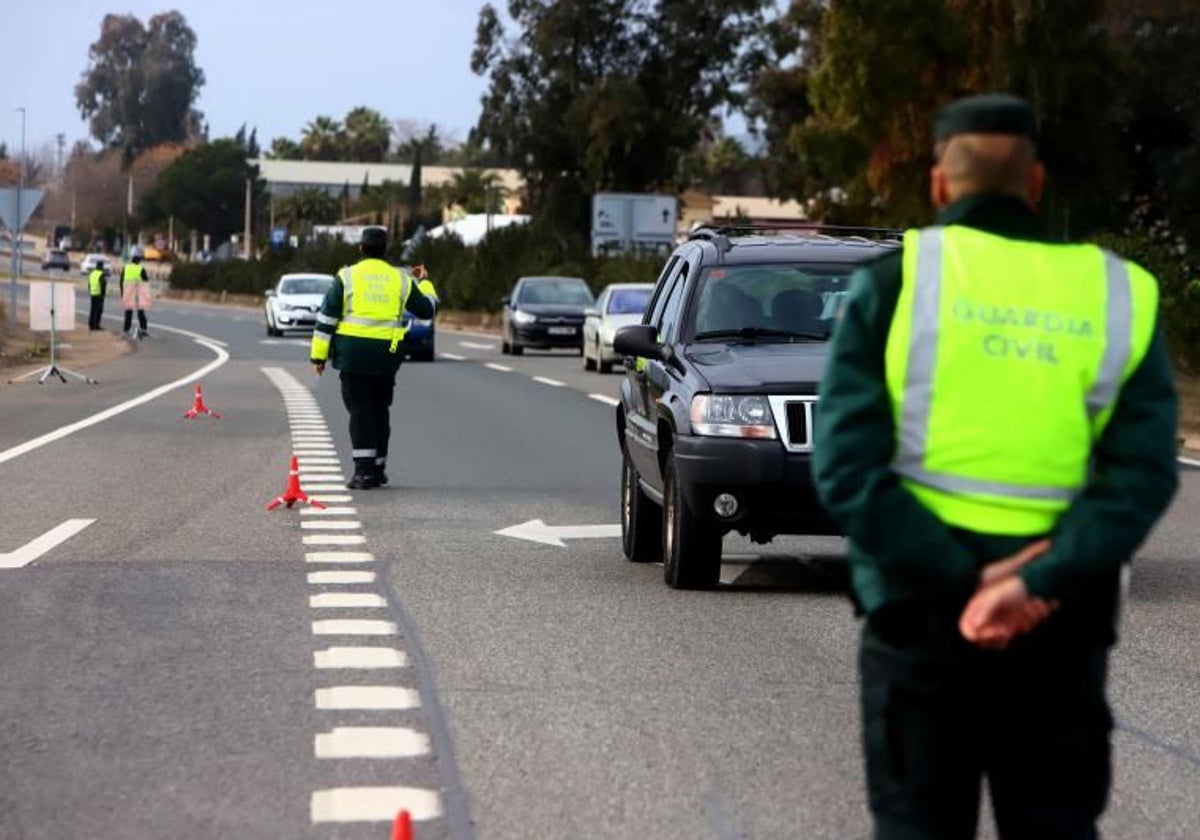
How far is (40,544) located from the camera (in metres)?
14.1

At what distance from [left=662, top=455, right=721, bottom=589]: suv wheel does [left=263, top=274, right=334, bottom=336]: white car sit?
4489 cm

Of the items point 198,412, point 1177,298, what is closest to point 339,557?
point 198,412

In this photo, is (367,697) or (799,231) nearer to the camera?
(367,697)

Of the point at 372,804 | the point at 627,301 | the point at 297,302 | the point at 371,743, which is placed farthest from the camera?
the point at 297,302

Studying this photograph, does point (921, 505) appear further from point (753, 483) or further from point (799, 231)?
point (799, 231)

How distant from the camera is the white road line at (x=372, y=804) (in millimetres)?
7012

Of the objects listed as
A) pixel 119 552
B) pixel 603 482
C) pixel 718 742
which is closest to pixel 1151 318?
pixel 718 742

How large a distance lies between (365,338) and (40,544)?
4.11 m

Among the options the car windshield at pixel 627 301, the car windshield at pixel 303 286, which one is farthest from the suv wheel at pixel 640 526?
the car windshield at pixel 303 286

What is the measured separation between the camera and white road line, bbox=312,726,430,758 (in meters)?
7.98

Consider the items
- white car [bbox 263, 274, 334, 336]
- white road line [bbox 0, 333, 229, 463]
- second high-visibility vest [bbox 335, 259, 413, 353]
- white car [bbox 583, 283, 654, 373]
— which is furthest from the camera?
white car [bbox 263, 274, 334, 336]

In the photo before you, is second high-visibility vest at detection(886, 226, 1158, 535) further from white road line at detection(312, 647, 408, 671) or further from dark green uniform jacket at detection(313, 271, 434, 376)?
dark green uniform jacket at detection(313, 271, 434, 376)

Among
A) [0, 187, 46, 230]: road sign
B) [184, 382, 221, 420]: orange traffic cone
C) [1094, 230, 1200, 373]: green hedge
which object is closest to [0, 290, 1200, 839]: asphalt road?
[184, 382, 221, 420]: orange traffic cone

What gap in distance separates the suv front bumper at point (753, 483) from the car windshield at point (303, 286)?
4675 centimetres
